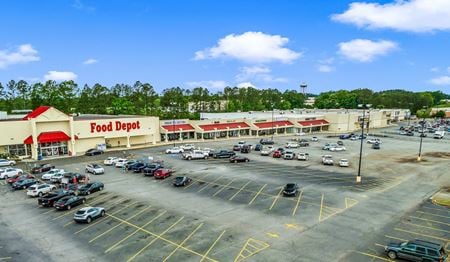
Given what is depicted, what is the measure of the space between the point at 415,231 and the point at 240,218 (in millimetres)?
14547

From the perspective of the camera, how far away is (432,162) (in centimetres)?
5975

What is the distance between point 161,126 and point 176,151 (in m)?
18.5

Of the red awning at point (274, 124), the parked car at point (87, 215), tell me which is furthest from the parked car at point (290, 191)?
the red awning at point (274, 124)

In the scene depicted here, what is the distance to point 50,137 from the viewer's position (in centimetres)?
6297

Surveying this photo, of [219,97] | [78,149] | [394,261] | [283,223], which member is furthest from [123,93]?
[394,261]

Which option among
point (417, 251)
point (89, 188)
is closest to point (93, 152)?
point (89, 188)

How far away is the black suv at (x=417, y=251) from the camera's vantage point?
69.8ft

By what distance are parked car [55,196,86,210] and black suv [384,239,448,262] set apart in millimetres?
28987

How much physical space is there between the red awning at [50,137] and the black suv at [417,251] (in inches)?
2371

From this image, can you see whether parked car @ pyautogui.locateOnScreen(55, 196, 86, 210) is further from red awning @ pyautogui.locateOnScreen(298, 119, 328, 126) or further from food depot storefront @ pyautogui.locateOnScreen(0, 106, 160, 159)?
red awning @ pyautogui.locateOnScreen(298, 119, 328, 126)

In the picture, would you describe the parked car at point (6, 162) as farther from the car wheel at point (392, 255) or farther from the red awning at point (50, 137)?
the car wheel at point (392, 255)

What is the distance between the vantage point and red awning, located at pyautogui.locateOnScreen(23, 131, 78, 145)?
202 feet

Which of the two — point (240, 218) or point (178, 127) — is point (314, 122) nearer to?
point (178, 127)

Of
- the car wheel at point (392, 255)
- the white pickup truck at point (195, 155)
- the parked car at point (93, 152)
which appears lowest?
the parked car at point (93, 152)
